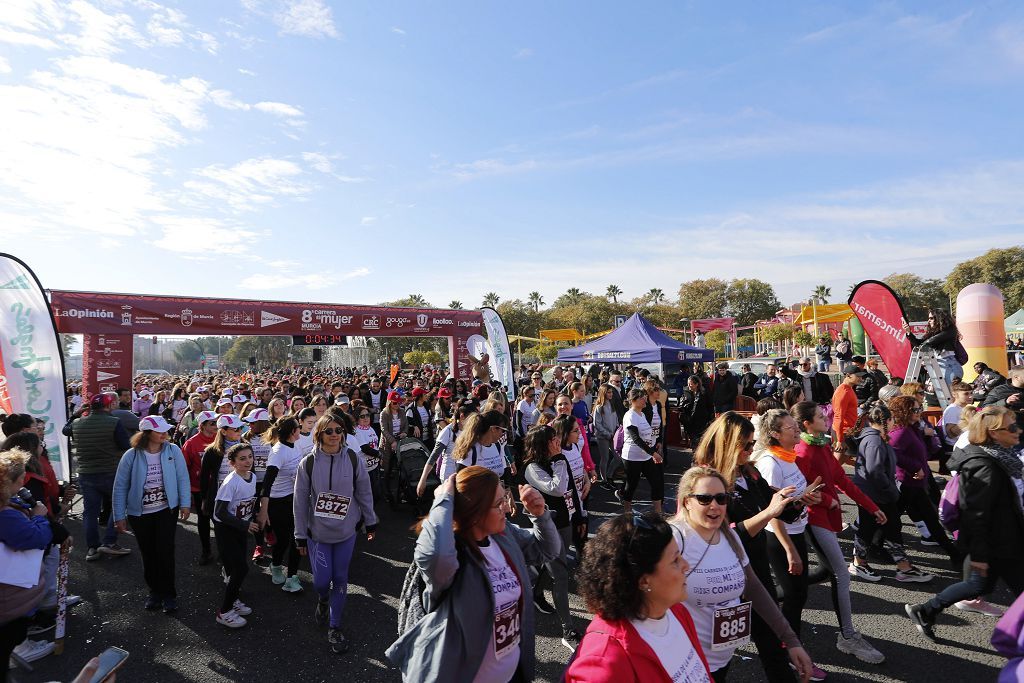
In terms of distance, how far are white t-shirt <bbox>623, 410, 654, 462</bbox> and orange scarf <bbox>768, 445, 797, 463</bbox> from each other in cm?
283

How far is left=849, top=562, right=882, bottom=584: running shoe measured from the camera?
5.07 metres

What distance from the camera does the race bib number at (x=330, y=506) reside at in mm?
4137

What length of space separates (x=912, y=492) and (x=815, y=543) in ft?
Answer: 7.78

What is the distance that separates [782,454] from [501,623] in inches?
89.8

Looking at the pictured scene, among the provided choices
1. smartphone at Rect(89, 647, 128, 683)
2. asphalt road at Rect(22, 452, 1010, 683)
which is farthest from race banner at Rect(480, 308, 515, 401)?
smartphone at Rect(89, 647, 128, 683)

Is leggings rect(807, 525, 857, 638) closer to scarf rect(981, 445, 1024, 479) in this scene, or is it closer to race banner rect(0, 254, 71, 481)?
scarf rect(981, 445, 1024, 479)

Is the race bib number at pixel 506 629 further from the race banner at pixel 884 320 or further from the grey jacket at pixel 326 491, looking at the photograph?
the race banner at pixel 884 320

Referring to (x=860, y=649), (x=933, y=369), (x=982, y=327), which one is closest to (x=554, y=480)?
(x=860, y=649)

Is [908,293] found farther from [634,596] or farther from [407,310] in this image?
[634,596]

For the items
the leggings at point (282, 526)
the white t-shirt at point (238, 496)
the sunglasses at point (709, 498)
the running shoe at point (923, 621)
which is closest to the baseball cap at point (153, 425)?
the white t-shirt at point (238, 496)

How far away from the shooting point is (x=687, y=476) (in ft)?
8.65

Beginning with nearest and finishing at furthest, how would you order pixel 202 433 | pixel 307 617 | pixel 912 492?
pixel 307 617 → pixel 912 492 → pixel 202 433

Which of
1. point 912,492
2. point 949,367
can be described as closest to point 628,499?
point 912,492

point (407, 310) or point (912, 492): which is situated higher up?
point (407, 310)
